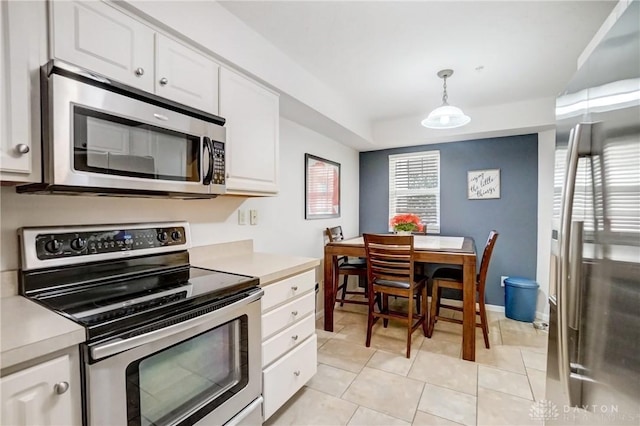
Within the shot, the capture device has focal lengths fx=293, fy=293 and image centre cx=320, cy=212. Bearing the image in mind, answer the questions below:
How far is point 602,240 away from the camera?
830 millimetres

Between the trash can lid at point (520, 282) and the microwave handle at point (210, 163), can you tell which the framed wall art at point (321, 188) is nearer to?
the microwave handle at point (210, 163)

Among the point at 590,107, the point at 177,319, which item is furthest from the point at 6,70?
the point at 590,107

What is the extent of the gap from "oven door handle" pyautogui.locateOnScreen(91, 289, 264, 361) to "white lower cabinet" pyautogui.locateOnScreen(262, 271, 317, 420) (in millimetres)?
342

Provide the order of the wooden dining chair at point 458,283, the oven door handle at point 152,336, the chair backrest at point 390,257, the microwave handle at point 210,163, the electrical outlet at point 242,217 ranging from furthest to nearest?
the wooden dining chair at point 458,283 → the chair backrest at point 390,257 → the electrical outlet at point 242,217 → the microwave handle at point 210,163 → the oven door handle at point 152,336

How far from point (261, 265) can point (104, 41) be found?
4.15 ft

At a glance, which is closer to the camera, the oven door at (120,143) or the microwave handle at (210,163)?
the oven door at (120,143)

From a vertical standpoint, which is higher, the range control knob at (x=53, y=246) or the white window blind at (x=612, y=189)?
the white window blind at (x=612, y=189)

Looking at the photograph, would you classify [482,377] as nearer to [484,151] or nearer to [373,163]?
[484,151]

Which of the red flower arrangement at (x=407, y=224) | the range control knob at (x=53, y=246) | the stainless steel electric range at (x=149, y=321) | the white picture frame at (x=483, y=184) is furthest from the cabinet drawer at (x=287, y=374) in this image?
the white picture frame at (x=483, y=184)

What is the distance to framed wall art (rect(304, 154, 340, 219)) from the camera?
3.08 metres

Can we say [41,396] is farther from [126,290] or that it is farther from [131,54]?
[131,54]

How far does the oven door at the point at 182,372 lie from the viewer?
88 centimetres

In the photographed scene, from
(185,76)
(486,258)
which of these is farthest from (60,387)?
(486,258)

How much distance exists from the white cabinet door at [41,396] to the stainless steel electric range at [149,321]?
42mm
